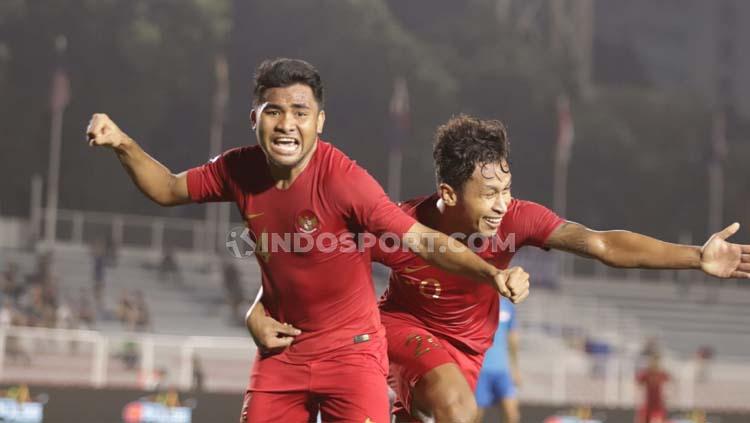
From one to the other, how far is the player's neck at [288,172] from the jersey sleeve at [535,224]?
53.2 inches

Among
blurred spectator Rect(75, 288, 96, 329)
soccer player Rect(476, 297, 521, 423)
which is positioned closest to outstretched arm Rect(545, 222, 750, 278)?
soccer player Rect(476, 297, 521, 423)

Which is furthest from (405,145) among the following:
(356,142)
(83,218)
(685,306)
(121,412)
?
(121,412)

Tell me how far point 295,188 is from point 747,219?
175ft

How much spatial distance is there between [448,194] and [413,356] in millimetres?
917

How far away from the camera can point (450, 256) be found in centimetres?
566

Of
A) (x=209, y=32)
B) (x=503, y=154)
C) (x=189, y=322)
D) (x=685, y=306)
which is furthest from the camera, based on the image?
(x=209, y=32)

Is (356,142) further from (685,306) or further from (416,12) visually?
(685,306)

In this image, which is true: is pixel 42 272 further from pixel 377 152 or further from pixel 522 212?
pixel 377 152

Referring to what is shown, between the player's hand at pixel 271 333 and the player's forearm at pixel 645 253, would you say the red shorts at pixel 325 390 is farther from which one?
the player's forearm at pixel 645 253

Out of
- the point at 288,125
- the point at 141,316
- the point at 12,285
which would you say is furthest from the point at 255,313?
the point at 141,316

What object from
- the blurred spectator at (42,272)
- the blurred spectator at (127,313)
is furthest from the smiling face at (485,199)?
the blurred spectator at (42,272)

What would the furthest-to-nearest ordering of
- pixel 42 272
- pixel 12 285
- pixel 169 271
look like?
pixel 169 271, pixel 42 272, pixel 12 285

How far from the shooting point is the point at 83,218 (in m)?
36.8

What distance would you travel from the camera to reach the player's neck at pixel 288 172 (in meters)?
5.98
